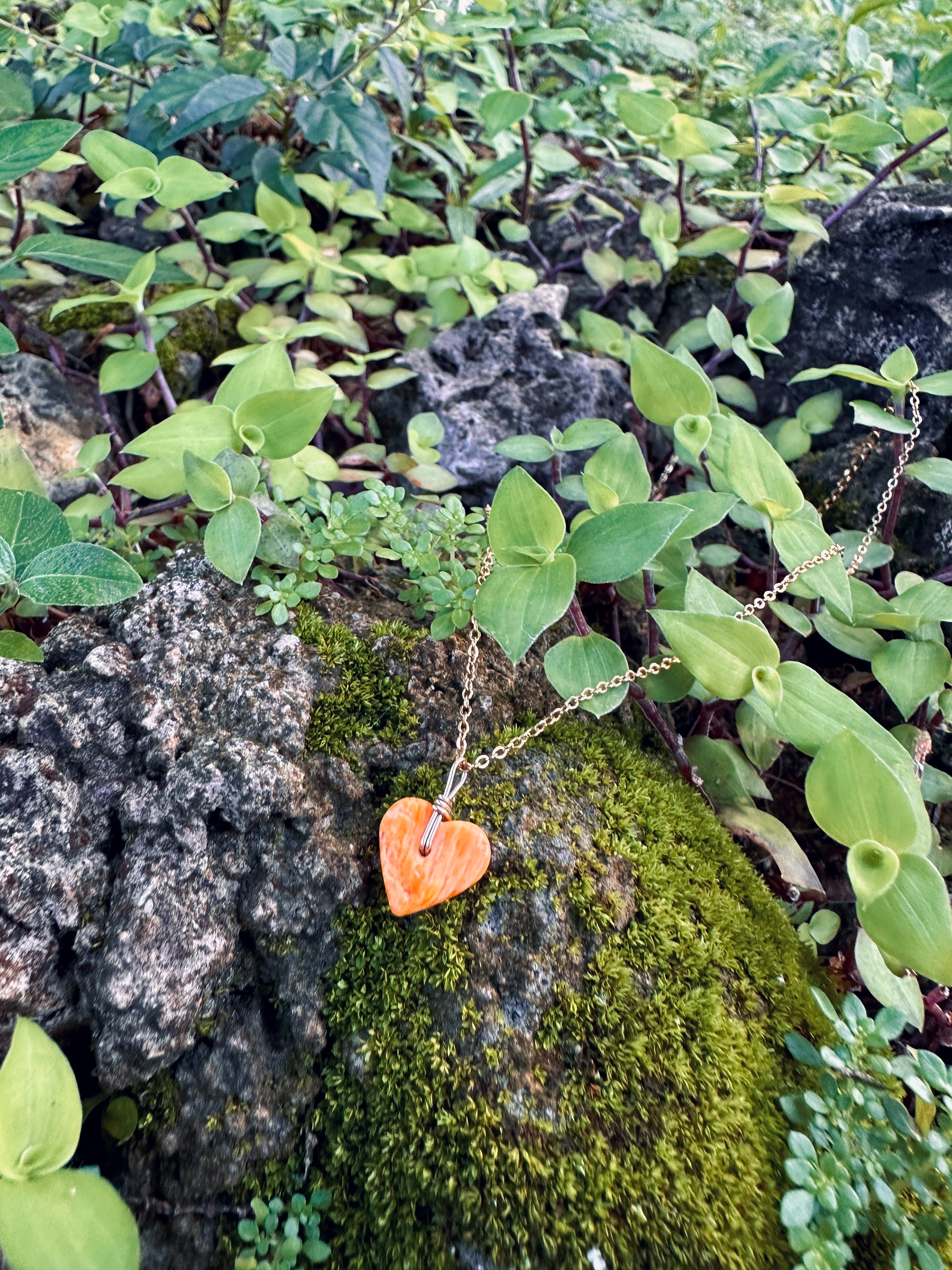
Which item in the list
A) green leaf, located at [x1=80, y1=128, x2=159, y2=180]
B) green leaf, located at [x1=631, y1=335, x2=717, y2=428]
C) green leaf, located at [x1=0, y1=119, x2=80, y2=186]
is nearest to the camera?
green leaf, located at [x1=631, y1=335, x2=717, y2=428]

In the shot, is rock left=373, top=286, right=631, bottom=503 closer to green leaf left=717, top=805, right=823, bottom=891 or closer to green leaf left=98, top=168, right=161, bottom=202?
green leaf left=98, top=168, right=161, bottom=202

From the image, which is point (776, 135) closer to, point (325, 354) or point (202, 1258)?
point (325, 354)

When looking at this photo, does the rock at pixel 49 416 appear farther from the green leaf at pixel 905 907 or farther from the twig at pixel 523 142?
the green leaf at pixel 905 907

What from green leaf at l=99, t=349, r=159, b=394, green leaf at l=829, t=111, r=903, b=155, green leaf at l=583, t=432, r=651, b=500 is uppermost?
green leaf at l=829, t=111, r=903, b=155

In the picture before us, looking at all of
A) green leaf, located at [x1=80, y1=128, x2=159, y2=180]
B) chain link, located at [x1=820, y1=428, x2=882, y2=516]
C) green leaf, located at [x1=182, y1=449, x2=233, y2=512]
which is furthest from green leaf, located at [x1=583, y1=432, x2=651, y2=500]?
green leaf, located at [x1=80, y1=128, x2=159, y2=180]

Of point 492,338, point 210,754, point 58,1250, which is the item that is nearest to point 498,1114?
point 58,1250
